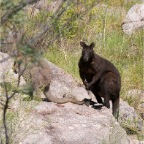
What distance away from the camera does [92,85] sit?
12.4 metres

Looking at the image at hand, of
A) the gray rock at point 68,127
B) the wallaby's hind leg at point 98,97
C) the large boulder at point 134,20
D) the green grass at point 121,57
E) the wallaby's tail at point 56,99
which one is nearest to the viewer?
the gray rock at point 68,127

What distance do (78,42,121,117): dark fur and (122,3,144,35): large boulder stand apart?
22.9 feet

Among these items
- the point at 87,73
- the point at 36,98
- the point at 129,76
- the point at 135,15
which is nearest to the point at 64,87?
the point at 87,73

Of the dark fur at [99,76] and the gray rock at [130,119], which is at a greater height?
the dark fur at [99,76]

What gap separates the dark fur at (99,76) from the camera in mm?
12359

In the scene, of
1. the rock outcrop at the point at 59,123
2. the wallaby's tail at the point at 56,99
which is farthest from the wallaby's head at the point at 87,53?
the wallaby's tail at the point at 56,99

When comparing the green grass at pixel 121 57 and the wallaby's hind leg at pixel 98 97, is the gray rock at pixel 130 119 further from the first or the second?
the green grass at pixel 121 57

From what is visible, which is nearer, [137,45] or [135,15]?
[137,45]

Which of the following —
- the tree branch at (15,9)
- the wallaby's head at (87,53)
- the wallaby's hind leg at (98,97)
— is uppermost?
the tree branch at (15,9)

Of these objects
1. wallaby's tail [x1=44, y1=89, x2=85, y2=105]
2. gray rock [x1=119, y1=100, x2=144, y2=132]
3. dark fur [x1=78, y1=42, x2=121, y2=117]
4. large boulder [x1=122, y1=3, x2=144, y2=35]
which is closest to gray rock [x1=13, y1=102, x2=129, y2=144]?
wallaby's tail [x1=44, y1=89, x2=85, y2=105]

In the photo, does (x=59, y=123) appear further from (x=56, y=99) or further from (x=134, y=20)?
(x=134, y=20)

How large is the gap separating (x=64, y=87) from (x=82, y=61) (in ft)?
3.39

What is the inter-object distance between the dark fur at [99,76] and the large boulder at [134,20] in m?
6.99

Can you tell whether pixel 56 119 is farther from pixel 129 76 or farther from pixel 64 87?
pixel 129 76
